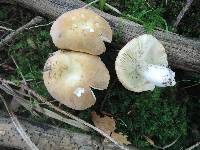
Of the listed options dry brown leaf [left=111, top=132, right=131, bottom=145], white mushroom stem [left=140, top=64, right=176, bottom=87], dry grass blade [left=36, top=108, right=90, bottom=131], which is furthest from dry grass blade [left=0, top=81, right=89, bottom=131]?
white mushroom stem [left=140, top=64, right=176, bottom=87]

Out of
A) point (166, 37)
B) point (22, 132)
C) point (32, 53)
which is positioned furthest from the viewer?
point (32, 53)

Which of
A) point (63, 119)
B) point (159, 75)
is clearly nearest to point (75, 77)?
point (63, 119)

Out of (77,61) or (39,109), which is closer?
(77,61)

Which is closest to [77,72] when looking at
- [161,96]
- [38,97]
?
[38,97]

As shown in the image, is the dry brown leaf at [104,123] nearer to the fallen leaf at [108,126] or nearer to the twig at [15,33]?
the fallen leaf at [108,126]

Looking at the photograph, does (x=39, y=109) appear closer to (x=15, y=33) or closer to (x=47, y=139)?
(x=47, y=139)

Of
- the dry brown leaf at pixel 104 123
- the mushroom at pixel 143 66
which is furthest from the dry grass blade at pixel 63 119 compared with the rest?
the mushroom at pixel 143 66

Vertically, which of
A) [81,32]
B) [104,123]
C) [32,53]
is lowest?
[104,123]
